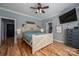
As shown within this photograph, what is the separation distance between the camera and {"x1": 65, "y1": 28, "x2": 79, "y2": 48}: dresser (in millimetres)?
1782

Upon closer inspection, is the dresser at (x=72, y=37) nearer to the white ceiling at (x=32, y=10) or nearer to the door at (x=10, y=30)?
the white ceiling at (x=32, y=10)

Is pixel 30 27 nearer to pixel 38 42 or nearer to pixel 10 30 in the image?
pixel 10 30

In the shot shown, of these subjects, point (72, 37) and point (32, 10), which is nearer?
point (32, 10)

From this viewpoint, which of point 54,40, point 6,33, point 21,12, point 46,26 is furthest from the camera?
point 54,40

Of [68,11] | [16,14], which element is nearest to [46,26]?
[68,11]

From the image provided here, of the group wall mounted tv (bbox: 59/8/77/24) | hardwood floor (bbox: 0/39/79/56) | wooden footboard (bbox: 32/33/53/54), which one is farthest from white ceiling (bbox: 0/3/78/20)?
hardwood floor (bbox: 0/39/79/56)

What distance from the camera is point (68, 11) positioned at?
62.2 inches

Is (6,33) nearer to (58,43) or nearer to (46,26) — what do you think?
(46,26)

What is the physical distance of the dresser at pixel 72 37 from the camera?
70.1 inches

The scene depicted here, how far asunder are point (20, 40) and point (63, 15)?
4.08ft

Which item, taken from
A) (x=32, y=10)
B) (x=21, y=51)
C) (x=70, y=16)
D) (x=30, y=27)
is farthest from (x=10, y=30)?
(x=70, y=16)

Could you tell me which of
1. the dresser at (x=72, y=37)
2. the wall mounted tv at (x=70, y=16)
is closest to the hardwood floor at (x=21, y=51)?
the dresser at (x=72, y=37)

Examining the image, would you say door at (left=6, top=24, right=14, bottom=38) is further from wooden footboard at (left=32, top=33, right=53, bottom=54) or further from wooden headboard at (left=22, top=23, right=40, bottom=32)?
wooden footboard at (left=32, top=33, right=53, bottom=54)

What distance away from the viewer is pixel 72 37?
2080mm
